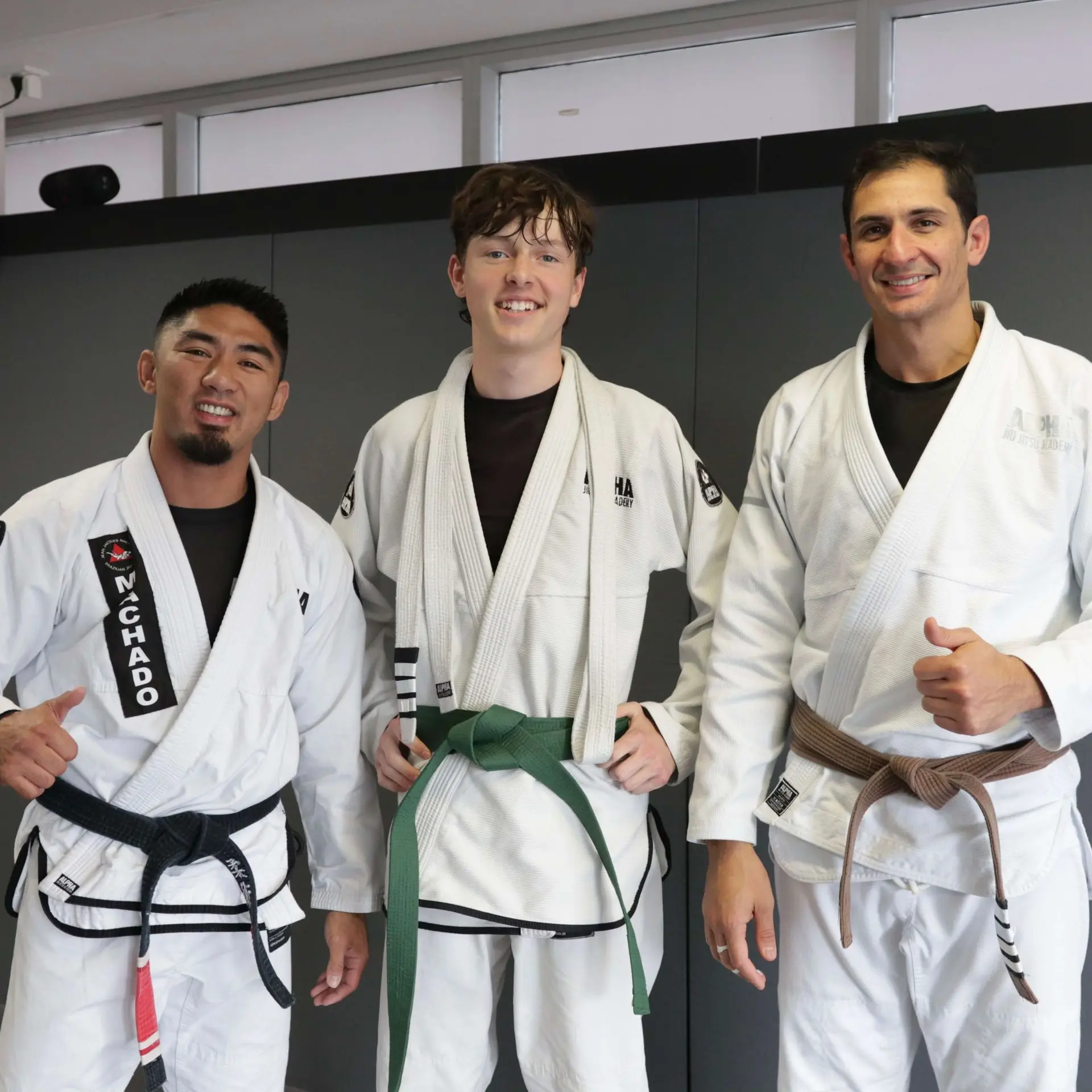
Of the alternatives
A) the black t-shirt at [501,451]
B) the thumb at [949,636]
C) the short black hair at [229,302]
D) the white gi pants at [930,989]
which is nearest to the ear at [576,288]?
the black t-shirt at [501,451]

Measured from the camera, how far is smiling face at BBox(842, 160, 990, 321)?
1.68 meters

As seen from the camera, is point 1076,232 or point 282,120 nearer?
point 1076,232

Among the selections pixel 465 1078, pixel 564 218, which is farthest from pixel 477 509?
pixel 465 1078

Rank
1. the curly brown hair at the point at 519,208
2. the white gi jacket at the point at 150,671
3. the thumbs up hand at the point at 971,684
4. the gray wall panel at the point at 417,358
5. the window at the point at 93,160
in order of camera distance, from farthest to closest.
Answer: the window at the point at 93,160 → the gray wall panel at the point at 417,358 → the curly brown hair at the point at 519,208 → the white gi jacket at the point at 150,671 → the thumbs up hand at the point at 971,684

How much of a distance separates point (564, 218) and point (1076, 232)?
0.89m

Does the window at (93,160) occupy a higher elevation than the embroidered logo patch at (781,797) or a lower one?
higher

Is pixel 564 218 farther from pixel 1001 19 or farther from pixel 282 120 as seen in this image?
pixel 282 120

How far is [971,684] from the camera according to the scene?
1.44 metres

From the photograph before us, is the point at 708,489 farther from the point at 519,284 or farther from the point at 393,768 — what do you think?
the point at 393,768

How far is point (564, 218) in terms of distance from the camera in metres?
1.91

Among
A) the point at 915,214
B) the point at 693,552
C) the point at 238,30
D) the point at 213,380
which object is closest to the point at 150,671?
the point at 213,380

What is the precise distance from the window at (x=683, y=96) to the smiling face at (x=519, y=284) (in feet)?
3.48

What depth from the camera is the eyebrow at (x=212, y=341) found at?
183 centimetres

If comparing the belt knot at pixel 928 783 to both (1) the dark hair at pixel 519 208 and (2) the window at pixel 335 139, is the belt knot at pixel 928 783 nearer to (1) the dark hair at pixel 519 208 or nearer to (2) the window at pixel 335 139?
(1) the dark hair at pixel 519 208
